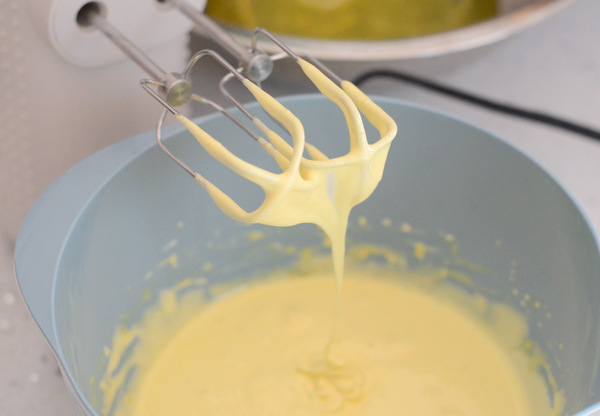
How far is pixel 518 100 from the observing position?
0.87m

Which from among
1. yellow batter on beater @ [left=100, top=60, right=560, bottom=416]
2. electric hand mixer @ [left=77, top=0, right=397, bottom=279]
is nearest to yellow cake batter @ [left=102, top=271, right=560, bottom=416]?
yellow batter on beater @ [left=100, top=60, right=560, bottom=416]

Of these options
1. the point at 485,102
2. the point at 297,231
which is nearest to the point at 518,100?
the point at 485,102

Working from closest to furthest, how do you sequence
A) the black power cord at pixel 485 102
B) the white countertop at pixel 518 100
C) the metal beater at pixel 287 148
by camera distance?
the metal beater at pixel 287 148
the white countertop at pixel 518 100
the black power cord at pixel 485 102

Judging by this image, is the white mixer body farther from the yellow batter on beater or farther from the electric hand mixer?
the yellow batter on beater

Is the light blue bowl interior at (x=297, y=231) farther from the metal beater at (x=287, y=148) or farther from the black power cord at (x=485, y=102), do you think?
the black power cord at (x=485, y=102)

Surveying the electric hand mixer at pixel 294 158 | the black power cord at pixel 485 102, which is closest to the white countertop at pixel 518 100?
the black power cord at pixel 485 102

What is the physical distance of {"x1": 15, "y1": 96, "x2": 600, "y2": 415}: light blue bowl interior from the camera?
1.70ft

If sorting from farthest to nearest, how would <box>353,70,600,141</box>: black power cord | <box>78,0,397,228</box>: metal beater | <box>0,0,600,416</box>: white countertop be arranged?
<box>353,70,600,141</box>: black power cord < <box>0,0,600,416</box>: white countertop < <box>78,0,397,228</box>: metal beater

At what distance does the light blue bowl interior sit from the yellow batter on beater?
40 millimetres

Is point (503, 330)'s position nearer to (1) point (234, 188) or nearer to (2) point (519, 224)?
(2) point (519, 224)

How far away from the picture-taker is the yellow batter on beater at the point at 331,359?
0.62 meters

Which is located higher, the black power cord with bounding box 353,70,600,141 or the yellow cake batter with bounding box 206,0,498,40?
the yellow cake batter with bounding box 206,0,498,40

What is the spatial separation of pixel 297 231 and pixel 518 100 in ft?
1.11

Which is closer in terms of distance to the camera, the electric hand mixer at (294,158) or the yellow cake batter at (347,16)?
the electric hand mixer at (294,158)
